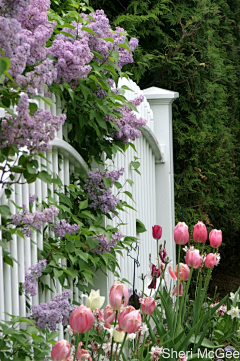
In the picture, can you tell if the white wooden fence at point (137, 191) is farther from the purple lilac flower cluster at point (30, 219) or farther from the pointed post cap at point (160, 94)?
the purple lilac flower cluster at point (30, 219)

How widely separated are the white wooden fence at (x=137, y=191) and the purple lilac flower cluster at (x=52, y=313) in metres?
0.11

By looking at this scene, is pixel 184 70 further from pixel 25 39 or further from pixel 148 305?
pixel 25 39

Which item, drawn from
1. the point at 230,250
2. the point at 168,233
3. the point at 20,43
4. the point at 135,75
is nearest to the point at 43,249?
the point at 20,43

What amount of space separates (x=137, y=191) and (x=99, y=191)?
1.04 meters

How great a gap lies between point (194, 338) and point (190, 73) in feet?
9.24

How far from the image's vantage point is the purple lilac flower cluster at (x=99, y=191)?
8.07ft

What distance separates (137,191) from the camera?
138 inches

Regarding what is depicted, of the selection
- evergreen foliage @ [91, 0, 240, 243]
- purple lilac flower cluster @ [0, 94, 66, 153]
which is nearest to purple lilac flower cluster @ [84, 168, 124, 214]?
purple lilac flower cluster @ [0, 94, 66, 153]

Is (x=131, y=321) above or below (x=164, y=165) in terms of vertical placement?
below

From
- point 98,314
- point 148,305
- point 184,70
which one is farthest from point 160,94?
point 98,314

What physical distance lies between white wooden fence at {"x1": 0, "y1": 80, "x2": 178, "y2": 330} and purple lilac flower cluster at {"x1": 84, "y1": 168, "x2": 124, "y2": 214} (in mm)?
93

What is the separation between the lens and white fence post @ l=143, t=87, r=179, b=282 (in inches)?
158

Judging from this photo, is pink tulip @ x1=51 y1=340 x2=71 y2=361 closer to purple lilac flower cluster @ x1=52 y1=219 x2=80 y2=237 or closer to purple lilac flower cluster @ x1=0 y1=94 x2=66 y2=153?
purple lilac flower cluster @ x1=0 y1=94 x2=66 y2=153

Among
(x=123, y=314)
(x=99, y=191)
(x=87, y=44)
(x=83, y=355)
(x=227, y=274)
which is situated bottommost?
(x=227, y=274)
